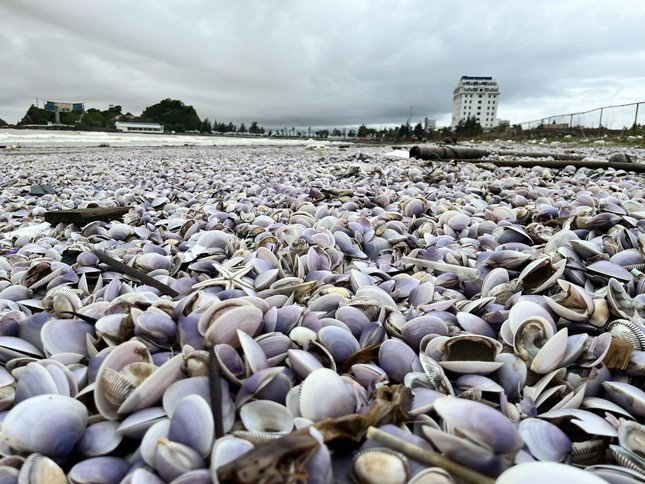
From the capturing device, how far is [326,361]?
4.21 ft

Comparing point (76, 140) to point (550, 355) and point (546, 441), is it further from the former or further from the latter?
point (546, 441)

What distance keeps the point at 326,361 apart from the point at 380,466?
458mm

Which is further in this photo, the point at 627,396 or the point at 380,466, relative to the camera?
the point at 627,396

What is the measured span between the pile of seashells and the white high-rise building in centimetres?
12741

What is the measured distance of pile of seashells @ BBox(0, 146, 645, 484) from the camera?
90 centimetres

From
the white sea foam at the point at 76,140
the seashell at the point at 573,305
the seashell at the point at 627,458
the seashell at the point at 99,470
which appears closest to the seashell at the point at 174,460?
the seashell at the point at 99,470

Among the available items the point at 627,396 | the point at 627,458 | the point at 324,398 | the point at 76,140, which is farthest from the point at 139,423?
the point at 76,140

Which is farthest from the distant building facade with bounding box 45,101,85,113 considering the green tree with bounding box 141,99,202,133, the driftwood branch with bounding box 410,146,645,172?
the driftwood branch with bounding box 410,146,645,172

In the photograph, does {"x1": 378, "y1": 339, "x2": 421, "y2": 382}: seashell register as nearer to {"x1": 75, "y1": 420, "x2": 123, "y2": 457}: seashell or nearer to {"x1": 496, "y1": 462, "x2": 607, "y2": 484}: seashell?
{"x1": 496, "y1": 462, "x2": 607, "y2": 484}: seashell

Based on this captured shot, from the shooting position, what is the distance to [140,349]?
3.99ft

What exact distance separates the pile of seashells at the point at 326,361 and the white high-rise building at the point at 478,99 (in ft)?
418

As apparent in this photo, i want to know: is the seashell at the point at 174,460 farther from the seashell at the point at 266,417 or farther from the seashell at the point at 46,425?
the seashell at the point at 46,425

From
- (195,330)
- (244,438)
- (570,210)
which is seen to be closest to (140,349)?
(195,330)

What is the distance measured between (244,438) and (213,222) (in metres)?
2.45
